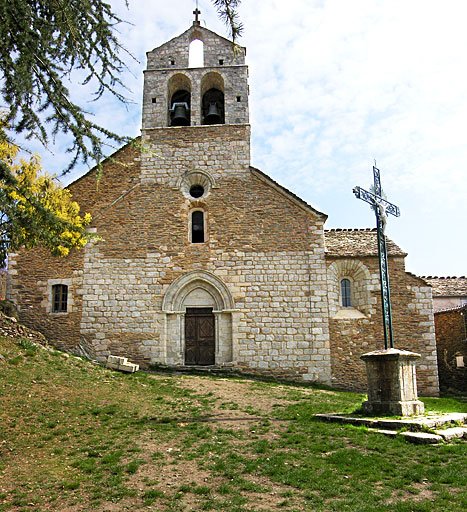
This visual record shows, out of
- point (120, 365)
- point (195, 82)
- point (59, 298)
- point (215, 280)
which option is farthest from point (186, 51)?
point (120, 365)

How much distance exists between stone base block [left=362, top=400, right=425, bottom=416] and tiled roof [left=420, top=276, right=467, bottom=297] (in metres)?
16.2

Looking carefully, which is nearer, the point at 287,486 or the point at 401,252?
the point at 287,486

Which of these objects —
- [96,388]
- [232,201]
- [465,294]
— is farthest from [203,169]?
[465,294]

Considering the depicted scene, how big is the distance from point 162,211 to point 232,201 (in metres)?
2.47

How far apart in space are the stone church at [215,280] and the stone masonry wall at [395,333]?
34 mm

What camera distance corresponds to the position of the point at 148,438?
8.49 m

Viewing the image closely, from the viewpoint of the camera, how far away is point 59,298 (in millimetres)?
16672

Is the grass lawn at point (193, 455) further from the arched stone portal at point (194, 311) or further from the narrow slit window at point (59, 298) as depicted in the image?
the narrow slit window at point (59, 298)

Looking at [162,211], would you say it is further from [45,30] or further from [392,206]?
[45,30]

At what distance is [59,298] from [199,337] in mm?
4950

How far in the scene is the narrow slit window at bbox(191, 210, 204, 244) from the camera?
678 inches

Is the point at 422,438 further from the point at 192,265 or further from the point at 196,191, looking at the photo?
the point at 196,191

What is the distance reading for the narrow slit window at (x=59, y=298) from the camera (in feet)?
54.3

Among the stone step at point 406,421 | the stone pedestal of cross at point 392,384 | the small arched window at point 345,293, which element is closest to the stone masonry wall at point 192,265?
the small arched window at point 345,293
